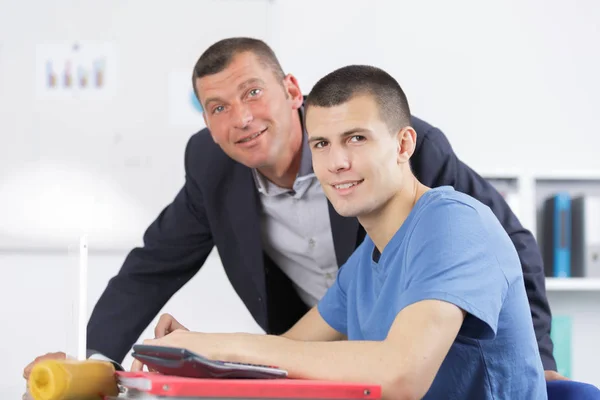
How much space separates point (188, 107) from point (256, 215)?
1.28 meters

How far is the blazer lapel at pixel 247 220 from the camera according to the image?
6.65ft

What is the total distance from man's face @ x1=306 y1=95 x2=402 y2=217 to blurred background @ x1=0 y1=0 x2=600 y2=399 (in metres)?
1.81

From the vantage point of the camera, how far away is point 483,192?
1.88 meters

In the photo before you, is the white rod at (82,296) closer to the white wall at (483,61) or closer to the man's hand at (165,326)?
the man's hand at (165,326)

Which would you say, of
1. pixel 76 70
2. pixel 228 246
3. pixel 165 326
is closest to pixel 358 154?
pixel 165 326

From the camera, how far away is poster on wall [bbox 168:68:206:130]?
3.19m

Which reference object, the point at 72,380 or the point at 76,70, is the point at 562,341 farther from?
the point at 72,380

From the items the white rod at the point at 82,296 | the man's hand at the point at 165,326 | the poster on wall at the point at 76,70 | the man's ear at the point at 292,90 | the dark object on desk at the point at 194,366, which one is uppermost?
the poster on wall at the point at 76,70

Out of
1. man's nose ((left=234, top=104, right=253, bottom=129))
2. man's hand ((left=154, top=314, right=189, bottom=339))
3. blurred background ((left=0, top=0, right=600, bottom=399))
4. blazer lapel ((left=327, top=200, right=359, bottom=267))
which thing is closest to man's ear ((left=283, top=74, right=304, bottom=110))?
man's nose ((left=234, top=104, right=253, bottom=129))

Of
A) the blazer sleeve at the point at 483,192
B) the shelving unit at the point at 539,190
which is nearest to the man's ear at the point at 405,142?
the blazer sleeve at the point at 483,192

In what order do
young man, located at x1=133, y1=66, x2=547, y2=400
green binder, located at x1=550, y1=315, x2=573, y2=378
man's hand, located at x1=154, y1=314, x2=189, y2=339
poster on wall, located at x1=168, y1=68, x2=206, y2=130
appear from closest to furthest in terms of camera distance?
young man, located at x1=133, y1=66, x2=547, y2=400 → man's hand, located at x1=154, y1=314, x2=189, y2=339 → green binder, located at x1=550, y1=315, x2=573, y2=378 → poster on wall, located at x1=168, y1=68, x2=206, y2=130

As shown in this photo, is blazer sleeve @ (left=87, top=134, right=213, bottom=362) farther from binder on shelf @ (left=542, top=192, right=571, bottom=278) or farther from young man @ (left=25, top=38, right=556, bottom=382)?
binder on shelf @ (left=542, top=192, right=571, bottom=278)

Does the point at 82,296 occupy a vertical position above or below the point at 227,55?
below

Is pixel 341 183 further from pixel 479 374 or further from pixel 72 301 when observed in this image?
pixel 72 301
